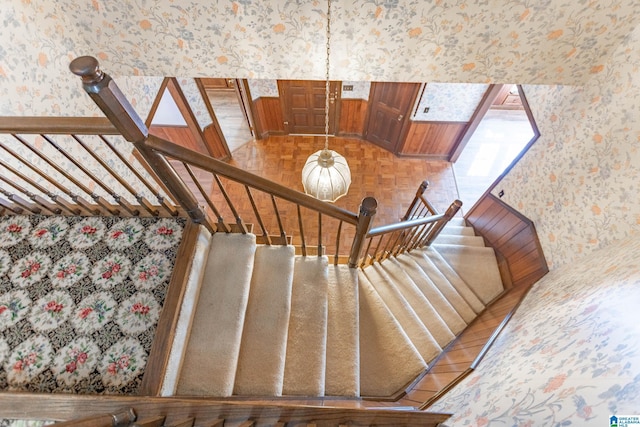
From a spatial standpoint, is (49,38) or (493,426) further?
(49,38)

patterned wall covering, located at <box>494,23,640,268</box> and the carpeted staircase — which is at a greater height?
patterned wall covering, located at <box>494,23,640,268</box>

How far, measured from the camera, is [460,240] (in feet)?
12.4

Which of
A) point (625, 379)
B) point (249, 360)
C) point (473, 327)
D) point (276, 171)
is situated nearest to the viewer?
point (625, 379)

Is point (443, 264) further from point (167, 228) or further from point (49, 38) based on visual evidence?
point (49, 38)

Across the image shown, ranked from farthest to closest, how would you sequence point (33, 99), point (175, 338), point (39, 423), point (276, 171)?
point (276, 171)
point (33, 99)
point (175, 338)
point (39, 423)

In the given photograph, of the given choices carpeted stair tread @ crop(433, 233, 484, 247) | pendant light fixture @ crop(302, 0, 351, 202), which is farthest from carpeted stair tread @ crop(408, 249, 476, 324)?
pendant light fixture @ crop(302, 0, 351, 202)

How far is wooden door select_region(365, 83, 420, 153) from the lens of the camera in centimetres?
418

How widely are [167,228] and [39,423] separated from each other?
932 mm

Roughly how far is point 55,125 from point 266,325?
53.4 inches

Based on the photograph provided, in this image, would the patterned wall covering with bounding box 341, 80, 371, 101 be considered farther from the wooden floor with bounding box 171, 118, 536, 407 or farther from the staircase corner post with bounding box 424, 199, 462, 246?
the staircase corner post with bounding box 424, 199, 462, 246

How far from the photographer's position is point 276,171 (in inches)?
191

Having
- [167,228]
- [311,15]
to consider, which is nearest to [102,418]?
[167,228]

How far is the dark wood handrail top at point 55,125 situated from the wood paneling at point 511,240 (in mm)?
3253

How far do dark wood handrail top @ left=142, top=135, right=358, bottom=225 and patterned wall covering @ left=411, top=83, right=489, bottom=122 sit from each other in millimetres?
3023
